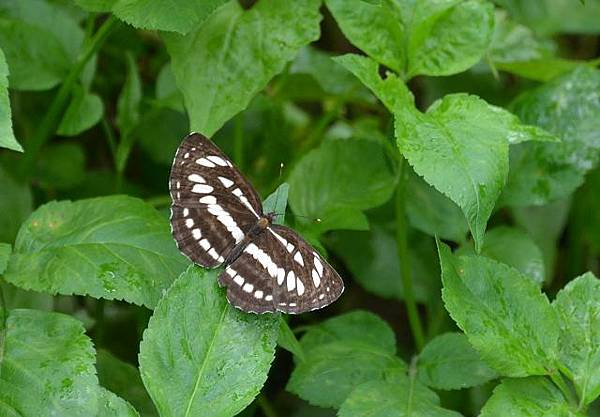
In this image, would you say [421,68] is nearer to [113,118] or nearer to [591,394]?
[591,394]

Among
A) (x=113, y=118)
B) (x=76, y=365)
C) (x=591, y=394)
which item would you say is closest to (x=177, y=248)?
(x=76, y=365)

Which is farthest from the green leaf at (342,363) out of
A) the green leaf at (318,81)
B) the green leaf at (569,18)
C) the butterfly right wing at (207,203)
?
the green leaf at (569,18)

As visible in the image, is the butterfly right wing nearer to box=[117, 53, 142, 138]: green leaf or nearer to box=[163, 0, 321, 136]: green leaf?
box=[163, 0, 321, 136]: green leaf

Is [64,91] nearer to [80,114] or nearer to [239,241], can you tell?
[80,114]

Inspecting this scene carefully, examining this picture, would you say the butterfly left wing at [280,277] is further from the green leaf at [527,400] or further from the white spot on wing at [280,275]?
the green leaf at [527,400]

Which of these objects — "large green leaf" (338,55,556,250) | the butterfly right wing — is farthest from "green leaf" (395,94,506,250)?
the butterfly right wing
